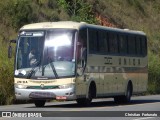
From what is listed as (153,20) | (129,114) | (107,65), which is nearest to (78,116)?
(129,114)

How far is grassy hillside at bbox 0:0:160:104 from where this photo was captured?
3035 centimetres

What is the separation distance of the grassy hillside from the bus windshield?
3.59 metres

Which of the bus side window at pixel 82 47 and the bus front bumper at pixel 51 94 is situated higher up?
the bus side window at pixel 82 47

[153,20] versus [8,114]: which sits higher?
[153,20]

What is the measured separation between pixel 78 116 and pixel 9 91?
8.49 meters

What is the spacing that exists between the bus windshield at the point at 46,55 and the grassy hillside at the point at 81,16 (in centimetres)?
A: 359

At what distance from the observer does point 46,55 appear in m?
25.3

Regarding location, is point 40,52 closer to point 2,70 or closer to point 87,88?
point 87,88

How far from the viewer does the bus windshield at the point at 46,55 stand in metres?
25.2

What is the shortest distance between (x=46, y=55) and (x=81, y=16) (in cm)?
2842

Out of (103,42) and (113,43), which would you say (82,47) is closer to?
(103,42)

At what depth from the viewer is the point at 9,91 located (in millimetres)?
29094

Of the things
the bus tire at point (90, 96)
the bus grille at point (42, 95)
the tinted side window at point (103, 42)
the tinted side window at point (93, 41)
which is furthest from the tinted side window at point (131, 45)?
the bus grille at point (42, 95)

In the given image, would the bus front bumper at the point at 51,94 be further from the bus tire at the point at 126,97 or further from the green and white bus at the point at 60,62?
the bus tire at the point at 126,97
